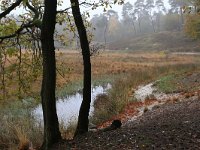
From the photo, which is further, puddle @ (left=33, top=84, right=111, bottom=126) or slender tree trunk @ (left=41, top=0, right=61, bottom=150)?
puddle @ (left=33, top=84, right=111, bottom=126)

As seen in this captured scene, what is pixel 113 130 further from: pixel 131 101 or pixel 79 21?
pixel 131 101

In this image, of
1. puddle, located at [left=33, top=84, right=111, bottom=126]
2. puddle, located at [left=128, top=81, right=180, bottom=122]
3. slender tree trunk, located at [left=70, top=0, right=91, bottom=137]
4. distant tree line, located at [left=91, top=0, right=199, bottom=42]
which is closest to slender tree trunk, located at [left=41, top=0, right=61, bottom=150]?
slender tree trunk, located at [left=70, top=0, right=91, bottom=137]

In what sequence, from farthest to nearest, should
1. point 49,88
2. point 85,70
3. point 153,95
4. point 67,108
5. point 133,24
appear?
point 133,24
point 153,95
point 67,108
point 85,70
point 49,88

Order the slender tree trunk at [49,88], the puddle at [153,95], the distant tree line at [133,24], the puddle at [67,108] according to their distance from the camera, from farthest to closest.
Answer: the distant tree line at [133,24] < the puddle at [153,95] < the puddle at [67,108] < the slender tree trunk at [49,88]

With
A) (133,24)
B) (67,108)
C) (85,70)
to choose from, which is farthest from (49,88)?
(133,24)

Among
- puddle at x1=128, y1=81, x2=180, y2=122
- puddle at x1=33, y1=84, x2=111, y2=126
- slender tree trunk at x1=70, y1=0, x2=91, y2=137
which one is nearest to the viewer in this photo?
slender tree trunk at x1=70, y1=0, x2=91, y2=137

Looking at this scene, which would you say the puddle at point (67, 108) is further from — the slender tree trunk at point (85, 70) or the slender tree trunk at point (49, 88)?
the slender tree trunk at point (49, 88)

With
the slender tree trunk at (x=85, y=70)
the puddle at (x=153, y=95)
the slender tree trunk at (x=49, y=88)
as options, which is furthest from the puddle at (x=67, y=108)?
the slender tree trunk at (x=49, y=88)

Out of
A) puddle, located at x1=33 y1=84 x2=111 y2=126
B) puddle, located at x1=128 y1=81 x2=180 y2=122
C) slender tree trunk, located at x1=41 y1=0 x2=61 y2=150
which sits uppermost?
slender tree trunk, located at x1=41 y1=0 x2=61 y2=150

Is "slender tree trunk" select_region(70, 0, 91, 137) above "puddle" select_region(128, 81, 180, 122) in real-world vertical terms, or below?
above

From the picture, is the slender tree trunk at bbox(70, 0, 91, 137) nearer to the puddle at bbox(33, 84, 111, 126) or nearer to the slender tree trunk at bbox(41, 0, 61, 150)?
the slender tree trunk at bbox(41, 0, 61, 150)

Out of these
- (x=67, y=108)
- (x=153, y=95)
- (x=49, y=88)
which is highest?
(x=49, y=88)

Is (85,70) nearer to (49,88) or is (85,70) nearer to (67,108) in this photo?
(49,88)

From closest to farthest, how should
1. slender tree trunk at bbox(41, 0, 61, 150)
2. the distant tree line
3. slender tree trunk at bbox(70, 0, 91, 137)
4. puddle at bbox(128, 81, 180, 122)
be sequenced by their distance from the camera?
slender tree trunk at bbox(41, 0, 61, 150) → slender tree trunk at bbox(70, 0, 91, 137) → puddle at bbox(128, 81, 180, 122) → the distant tree line
